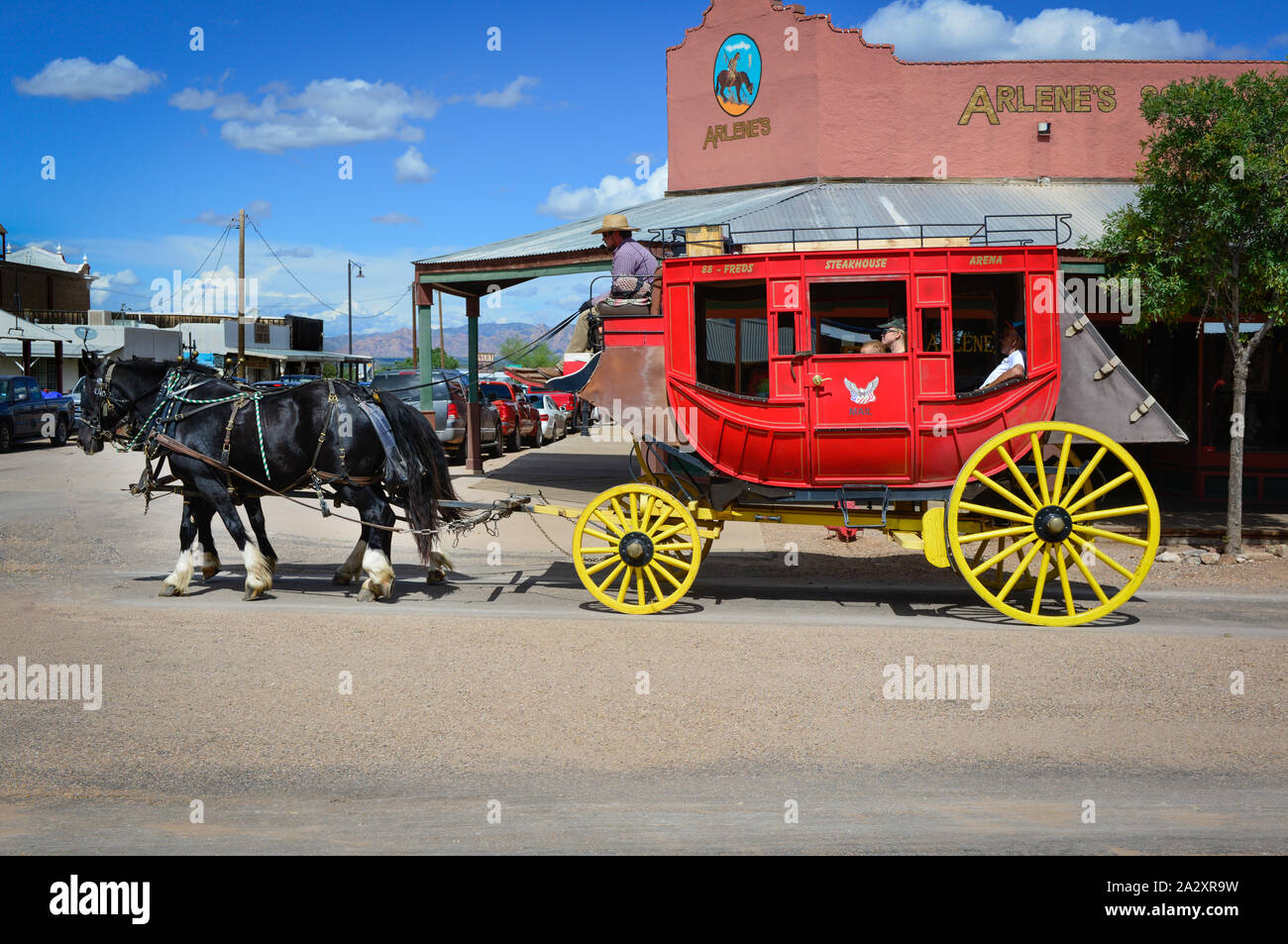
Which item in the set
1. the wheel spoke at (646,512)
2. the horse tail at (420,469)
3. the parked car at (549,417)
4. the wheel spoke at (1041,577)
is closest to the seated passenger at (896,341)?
the wheel spoke at (1041,577)

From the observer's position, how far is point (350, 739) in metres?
5.73

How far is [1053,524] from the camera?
838 centimetres

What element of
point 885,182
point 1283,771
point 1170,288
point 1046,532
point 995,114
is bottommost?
point 1283,771

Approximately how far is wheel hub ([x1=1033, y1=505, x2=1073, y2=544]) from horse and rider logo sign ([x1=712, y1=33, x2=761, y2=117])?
12755 millimetres

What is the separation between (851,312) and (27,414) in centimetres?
2553

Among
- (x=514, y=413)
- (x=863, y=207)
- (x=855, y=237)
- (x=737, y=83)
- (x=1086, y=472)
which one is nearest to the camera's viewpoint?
(x=1086, y=472)

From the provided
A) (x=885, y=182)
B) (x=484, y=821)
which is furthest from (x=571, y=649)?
(x=885, y=182)

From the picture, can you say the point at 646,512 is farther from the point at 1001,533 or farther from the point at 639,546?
the point at 1001,533

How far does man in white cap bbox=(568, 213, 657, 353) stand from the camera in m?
9.39

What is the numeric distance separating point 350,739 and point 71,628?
12.4 ft

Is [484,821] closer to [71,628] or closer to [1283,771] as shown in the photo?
[1283,771]

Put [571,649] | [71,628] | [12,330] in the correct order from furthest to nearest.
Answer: [12,330] → [71,628] → [571,649]

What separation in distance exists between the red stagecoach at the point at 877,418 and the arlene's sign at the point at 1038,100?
10.3 meters

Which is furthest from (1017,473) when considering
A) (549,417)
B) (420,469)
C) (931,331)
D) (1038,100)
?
(549,417)
